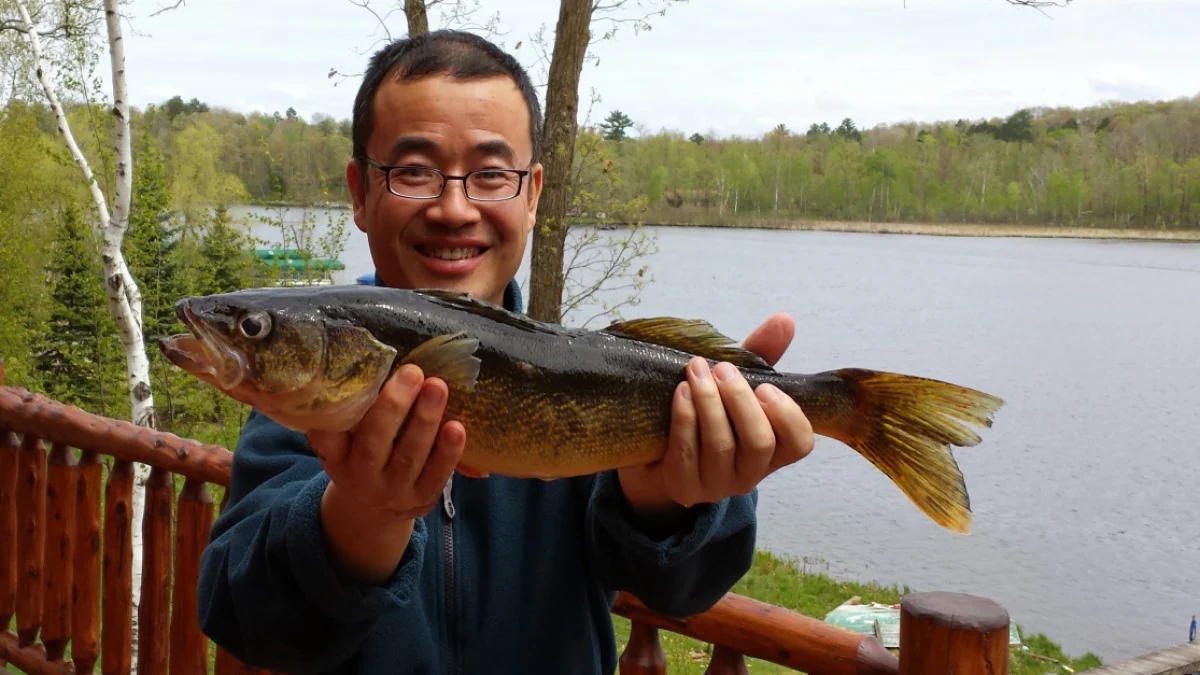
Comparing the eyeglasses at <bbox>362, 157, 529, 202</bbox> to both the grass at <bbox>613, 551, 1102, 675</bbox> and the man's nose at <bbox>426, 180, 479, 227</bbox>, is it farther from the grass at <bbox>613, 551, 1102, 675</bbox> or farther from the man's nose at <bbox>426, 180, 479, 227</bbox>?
the grass at <bbox>613, 551, 1102, 675</bbox>

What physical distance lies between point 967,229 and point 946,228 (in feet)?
4.90

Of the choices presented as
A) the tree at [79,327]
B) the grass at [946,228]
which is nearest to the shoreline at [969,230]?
the grass at [946,228]

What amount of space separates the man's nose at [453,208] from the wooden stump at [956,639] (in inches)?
56.9

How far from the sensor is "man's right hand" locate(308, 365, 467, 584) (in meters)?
1.72

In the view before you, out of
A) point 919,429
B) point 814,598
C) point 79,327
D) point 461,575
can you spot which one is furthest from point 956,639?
point 79,327

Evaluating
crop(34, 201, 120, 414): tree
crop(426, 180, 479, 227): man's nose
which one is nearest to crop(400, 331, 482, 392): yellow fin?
crop(426, 180, 479, 227): man's nose

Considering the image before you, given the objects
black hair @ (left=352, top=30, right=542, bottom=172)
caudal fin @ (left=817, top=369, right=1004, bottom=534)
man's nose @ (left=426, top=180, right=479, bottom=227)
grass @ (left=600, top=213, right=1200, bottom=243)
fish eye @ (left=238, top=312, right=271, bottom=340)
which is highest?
black hair @ (left=352, top=30, right=542, bottom=172)

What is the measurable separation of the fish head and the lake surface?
12.1m

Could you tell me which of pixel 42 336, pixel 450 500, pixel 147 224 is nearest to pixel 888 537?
pixel 147 224

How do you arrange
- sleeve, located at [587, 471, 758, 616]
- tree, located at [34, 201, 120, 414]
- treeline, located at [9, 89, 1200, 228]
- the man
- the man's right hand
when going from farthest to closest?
treeline, located at [9, 89, 1200, 228], tree, located at [34, 201, 120, 414], sleeve, located at [587, 471, 758, 616], the man, the man's right hand

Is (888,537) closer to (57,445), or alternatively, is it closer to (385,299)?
(57,445)

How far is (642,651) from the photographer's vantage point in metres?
2.85

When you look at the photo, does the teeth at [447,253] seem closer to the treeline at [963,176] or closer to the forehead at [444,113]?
the forehead at [444,113]

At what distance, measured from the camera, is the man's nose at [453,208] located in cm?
224
